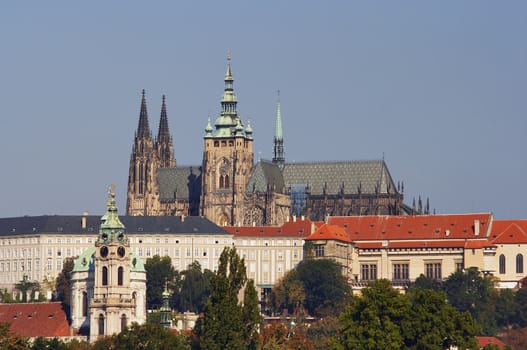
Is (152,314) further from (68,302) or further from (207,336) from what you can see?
(207,336)

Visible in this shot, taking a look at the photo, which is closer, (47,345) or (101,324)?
(47,345)

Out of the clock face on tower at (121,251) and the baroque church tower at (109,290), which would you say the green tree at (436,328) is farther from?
the clock face on tower at (121,251)

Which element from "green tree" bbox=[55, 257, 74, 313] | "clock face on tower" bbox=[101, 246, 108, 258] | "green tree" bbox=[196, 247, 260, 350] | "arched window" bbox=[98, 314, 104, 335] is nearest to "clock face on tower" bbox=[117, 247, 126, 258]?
"clock face on tower" bbox=[101, 246, 108, 258]

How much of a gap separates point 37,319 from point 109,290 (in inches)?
290

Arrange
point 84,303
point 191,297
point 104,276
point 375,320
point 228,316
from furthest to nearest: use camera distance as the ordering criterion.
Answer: point 191,297 < point 84,303 < point 104,276 < point 228,316 < point 375,320

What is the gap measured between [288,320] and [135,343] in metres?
55.6

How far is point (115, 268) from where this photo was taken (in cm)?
16450

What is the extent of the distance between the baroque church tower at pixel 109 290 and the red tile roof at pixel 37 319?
1332mm

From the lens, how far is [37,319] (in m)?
168

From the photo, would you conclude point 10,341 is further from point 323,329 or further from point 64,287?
point 64,287

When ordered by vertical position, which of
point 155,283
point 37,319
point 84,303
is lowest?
point 37,319

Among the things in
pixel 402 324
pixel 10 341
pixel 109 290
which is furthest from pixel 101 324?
pixel 402 324

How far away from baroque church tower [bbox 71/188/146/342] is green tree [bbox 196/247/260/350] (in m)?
18.0

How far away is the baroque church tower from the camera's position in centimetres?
16300
